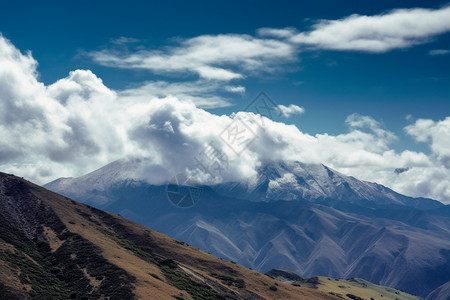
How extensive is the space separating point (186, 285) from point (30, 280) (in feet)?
133

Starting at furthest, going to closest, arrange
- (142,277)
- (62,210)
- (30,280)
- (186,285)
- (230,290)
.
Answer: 1. (62,210)
2. (230,290)
3. (186,285)
4. (142,277)
5. (30,280)

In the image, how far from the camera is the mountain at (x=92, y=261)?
90438mm

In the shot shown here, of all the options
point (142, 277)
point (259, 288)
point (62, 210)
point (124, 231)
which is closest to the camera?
point (142, 277)

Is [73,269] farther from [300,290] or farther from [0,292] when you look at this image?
[300,290]

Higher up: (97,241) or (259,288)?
(97,241)

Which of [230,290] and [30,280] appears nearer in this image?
[30,280]

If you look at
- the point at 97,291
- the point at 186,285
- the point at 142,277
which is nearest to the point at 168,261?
the point at 186,285

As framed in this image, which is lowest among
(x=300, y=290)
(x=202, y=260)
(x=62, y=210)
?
(x=300, y=290)

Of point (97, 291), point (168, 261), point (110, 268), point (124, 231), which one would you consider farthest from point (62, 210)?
point (97, 291)

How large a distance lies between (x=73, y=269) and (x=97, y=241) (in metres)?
21.7

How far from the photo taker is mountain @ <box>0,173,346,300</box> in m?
90.4

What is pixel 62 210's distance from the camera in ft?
493

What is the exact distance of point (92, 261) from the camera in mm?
107375

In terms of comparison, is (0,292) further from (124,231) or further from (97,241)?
(124,231)
